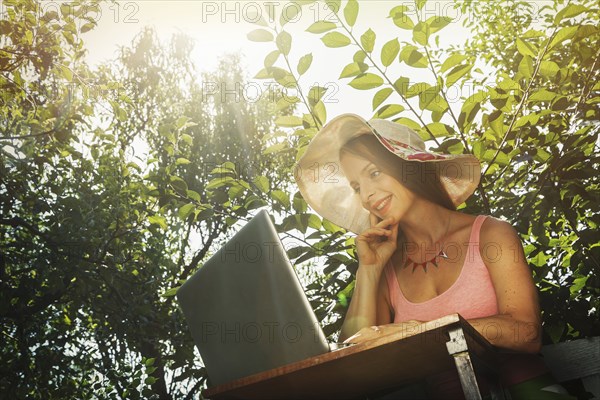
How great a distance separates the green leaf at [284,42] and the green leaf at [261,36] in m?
0.04

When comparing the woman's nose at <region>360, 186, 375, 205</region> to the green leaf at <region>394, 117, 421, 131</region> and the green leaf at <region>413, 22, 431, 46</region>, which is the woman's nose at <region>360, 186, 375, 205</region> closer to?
the green leaf at <region>394, 117, 421, 131</region>

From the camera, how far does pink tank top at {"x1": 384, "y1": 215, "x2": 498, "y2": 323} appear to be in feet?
5.61

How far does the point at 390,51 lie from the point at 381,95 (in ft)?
0.66

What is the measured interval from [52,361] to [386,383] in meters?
5.84

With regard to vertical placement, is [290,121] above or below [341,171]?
Result: above

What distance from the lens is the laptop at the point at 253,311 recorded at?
1.34 m

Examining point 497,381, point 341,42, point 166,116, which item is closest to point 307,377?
point 497,381

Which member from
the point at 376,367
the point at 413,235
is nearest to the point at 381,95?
the point at 413,235

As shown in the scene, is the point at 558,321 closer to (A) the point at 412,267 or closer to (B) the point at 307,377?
(A) the point at 412,267

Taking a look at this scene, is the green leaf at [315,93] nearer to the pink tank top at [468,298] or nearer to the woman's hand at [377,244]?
the woman's hand at [377,244]

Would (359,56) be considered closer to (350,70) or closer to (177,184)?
(350,70)

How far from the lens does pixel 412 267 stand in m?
2.04

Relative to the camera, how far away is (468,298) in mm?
1751

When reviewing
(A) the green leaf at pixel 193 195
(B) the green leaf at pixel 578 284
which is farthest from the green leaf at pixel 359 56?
(B) the green leaf at pixel 578 284
